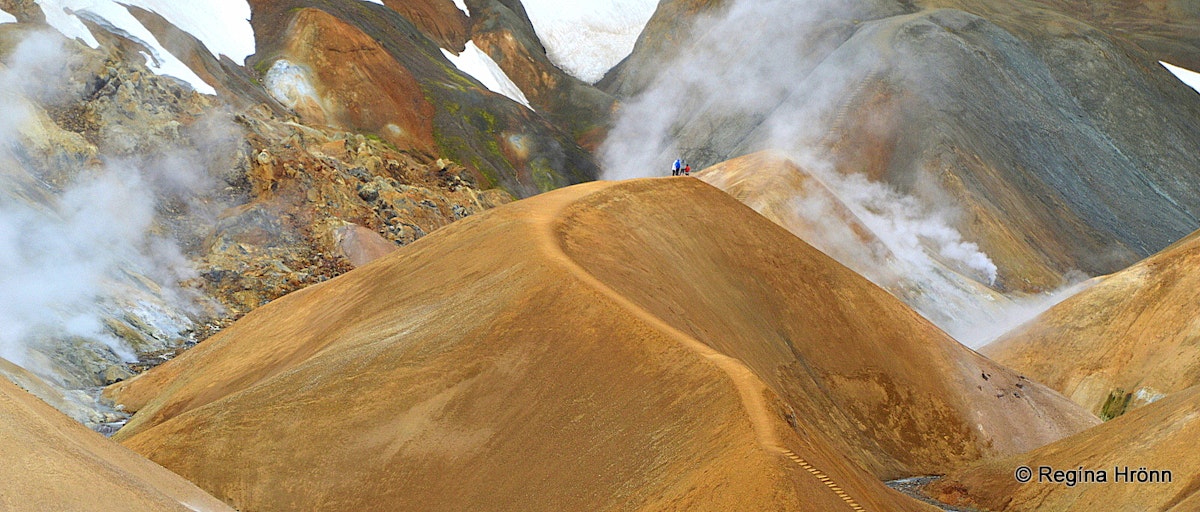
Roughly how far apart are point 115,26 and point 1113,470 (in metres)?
45.0

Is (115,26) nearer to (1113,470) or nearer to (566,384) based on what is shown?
(566,384)

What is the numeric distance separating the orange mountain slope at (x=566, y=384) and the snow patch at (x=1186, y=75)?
76.9 metres

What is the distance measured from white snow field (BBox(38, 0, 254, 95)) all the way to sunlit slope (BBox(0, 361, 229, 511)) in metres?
36.5

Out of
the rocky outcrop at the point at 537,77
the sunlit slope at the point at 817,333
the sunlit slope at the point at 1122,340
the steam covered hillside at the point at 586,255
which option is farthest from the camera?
the rocky outcrop at the point at 537,77

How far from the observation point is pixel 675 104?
94.8m

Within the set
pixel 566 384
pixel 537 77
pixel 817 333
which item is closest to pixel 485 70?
pixel 537 77

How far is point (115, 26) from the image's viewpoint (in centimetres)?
5369

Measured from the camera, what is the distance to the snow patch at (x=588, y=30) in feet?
358

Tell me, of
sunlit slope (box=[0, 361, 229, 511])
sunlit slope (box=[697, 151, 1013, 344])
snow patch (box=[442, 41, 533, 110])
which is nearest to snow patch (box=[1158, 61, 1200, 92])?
sunlit slope (box=[697, 151, 1013, 344])

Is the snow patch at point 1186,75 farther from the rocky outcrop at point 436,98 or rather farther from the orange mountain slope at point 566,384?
the orange mountain slope at point 566,384

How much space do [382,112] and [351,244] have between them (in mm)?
23926

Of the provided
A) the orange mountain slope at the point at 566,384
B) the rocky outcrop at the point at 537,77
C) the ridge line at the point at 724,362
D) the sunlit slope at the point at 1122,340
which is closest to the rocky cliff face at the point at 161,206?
the orange mountain slope at the point at 566,384

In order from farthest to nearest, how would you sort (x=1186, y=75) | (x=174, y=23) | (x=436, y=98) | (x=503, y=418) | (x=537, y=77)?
(x=1186, y=75)
(x=537, y=77)
(x=436, y=98)
(x=174, y=23)
(x=503, y=418)

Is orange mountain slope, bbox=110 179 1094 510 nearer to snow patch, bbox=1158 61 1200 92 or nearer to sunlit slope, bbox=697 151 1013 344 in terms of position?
sunlit slope, bbox=697 151 1013 344
